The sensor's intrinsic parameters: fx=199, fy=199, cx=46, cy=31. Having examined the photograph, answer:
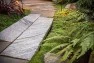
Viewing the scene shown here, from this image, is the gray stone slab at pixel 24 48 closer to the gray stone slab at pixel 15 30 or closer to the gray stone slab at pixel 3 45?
the gray stone slab at pixel 3 45

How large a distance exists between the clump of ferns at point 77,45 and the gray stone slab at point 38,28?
143cm

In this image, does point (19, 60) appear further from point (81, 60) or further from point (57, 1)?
point (57, 1)

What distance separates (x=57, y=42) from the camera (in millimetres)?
4551

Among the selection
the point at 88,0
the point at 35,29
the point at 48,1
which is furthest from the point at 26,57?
the point at 48,1

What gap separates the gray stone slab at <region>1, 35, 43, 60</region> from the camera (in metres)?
4.36

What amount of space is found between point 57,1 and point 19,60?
27.7 feet

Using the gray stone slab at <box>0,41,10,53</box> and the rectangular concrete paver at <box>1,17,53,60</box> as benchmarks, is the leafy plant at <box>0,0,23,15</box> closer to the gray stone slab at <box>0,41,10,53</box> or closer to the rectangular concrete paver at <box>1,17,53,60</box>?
the rectangular concrete paver at <box>1,17,53,60</box>

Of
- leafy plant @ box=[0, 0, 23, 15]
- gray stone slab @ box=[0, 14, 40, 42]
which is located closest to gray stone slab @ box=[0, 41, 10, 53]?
gray stone slab @ box=[0, 14, 40, 42]

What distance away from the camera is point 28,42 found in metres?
5.13

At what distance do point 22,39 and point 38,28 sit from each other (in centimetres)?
119

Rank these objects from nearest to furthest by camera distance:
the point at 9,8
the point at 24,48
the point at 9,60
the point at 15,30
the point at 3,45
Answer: the point at 9,60 < the point at 24,48 < the point at 3,45 < the point at 15,30 < the point at 9,8

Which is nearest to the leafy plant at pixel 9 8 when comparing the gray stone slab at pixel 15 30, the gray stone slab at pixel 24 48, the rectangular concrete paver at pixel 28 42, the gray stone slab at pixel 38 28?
the gray stone slab at pixel 15 30

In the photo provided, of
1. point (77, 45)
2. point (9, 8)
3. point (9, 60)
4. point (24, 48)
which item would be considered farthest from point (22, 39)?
point (9, 8)

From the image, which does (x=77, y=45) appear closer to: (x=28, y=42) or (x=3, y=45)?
(x=28, y=42)
